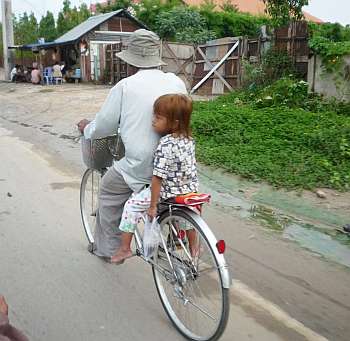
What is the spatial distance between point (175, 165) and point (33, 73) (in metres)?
25.2

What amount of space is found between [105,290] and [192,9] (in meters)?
26.2

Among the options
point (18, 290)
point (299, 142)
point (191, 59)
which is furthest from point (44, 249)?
point (191, 59)

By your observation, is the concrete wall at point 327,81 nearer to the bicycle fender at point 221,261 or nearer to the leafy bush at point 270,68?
the leafy bush at point 270,68

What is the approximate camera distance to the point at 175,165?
2.91 meters

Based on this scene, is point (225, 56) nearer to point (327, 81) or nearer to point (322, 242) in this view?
point (327, 81)

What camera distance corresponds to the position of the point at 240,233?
15.4 feet

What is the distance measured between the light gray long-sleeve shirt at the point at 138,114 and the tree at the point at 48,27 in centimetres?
4087

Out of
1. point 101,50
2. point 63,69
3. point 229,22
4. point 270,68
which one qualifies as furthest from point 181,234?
point 229,22

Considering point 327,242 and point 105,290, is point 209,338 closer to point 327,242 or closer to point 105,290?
point 105,290

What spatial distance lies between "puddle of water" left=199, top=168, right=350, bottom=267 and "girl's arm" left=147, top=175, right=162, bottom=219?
1918mm

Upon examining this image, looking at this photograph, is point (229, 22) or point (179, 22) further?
point (229, 22)

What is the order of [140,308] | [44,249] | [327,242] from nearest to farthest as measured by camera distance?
[140,308] → [44,249] → [327,242]

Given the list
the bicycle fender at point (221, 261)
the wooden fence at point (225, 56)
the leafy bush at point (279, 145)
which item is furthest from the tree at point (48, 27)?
the bicycle fender at point (221, 261)

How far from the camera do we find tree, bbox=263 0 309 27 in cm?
1385
